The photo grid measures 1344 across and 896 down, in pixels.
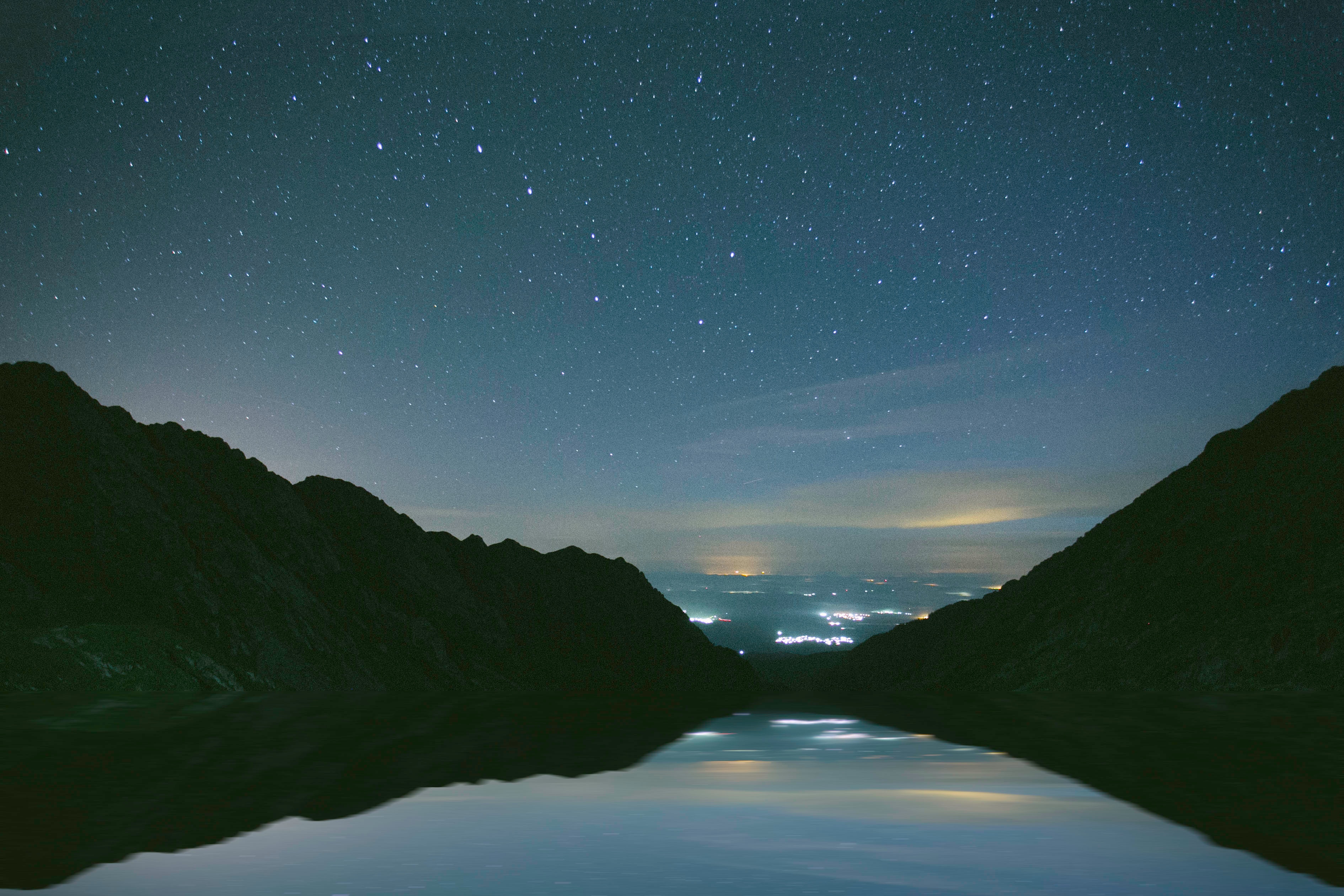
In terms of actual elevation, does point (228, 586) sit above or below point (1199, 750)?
above

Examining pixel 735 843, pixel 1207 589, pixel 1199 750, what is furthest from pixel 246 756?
pixel 1207 589

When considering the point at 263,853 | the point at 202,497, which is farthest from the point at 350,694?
the point at 202,497

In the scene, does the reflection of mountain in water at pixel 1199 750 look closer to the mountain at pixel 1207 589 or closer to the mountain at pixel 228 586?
the mountain at pixel 1207 589

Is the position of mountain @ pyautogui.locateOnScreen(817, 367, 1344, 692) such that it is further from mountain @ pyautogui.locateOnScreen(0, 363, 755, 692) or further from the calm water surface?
mountain @ pyautogui.locateOnScreen(0, 363, 755, 692)

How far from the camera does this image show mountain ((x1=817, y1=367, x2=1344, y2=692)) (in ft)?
112

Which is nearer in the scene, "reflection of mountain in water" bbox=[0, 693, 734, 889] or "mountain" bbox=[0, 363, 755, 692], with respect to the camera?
"reflection of mountain in water" bbox=[0, 693, 734, 889]

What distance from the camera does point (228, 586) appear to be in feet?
156

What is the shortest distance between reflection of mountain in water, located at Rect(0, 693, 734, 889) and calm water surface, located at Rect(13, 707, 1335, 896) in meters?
0.20

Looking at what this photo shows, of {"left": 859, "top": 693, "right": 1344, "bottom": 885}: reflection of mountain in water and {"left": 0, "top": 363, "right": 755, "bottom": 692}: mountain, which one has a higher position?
{"left": 0, "top": 363, "right": 755, "bottom": 692}: mountain

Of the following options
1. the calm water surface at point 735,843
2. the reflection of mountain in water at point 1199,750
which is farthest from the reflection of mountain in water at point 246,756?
the reflection of mountain in water at point 1199,750

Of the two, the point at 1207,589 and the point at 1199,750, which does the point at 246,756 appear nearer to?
the point at 1199,750

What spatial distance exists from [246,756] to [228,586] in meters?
48.4

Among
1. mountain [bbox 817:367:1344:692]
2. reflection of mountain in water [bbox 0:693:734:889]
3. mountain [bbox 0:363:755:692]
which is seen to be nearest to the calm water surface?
reflection of mountain in water [bbox 0:693:734:889]

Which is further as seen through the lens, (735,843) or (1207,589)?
(1207,589)
